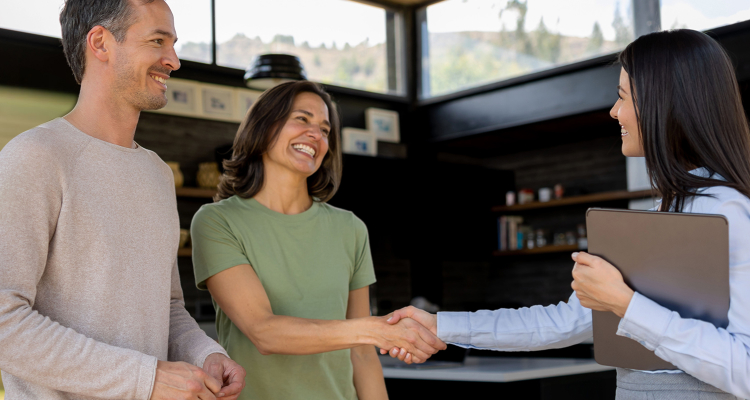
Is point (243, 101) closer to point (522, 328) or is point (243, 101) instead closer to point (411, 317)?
point (411, 317)

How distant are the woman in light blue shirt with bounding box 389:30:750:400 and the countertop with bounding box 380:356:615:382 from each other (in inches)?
65.5

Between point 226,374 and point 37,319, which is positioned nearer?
point 37,319

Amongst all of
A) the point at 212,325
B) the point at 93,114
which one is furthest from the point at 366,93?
the point at 93,114

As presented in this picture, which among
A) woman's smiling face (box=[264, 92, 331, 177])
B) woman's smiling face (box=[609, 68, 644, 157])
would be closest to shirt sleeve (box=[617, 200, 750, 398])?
woman's smiling face (box=[609, 68, 644, 157])

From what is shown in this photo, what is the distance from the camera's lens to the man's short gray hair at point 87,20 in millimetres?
1502

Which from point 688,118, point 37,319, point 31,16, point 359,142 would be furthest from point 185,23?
point 688,118

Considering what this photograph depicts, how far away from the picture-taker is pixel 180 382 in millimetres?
1348

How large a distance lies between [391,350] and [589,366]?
1867 millimetres

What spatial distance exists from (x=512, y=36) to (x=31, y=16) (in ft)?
12.5

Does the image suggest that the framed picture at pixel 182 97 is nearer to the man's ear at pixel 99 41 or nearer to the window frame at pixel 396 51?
the window frame at pixel 396 51

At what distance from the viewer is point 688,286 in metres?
1.29

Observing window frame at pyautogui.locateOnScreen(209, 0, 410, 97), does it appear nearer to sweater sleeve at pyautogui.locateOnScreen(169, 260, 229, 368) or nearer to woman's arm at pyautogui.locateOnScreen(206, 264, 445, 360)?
woman's arm at pyautogui.locateOnScreen(206, 264, 445, 360)

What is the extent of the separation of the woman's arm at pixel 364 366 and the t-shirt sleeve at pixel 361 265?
2cm

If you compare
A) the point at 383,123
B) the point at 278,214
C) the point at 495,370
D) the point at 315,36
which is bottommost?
the point at 495,370
